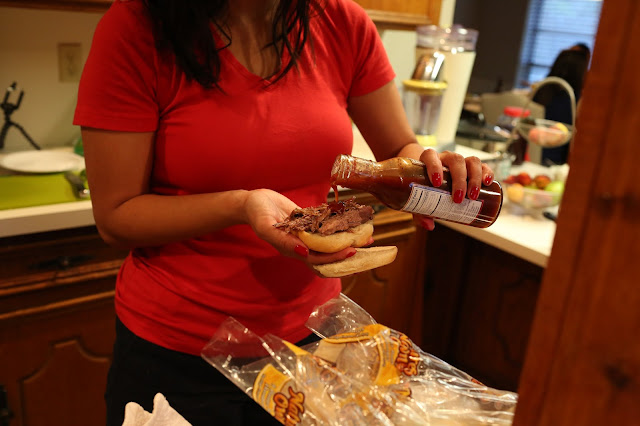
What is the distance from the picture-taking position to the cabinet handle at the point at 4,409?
1383mm

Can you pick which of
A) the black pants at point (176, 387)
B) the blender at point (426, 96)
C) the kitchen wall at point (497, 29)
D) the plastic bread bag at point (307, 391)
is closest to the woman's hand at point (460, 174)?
the plastic bread bag at point (307, 391)

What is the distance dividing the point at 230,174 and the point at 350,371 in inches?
14.5

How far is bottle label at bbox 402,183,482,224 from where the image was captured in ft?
2.33

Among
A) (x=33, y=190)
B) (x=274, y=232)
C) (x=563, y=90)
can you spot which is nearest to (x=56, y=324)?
(x=33, y=190)

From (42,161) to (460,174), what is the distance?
1401 mm

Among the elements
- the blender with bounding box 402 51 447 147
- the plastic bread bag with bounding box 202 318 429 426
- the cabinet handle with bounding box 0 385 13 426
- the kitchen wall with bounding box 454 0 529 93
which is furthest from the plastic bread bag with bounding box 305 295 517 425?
the kitchen wall with bounding box 454 0 529 93

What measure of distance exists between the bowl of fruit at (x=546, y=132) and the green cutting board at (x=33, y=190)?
1470 mm

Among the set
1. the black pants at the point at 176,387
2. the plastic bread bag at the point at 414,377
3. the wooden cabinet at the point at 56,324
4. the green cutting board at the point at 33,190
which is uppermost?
the plastic bread bag at the point at 414,377

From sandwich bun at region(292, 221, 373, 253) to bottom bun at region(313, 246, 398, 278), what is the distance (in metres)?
0.02

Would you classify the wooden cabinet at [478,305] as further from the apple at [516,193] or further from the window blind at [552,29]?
the window blind at [552,29]

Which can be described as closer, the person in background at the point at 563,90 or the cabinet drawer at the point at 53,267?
the cabinet drawer at the point at 53,267

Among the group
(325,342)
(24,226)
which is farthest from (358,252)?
(24,226)

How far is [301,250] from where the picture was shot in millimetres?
712

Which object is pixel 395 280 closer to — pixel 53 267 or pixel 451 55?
pixel 451 55
